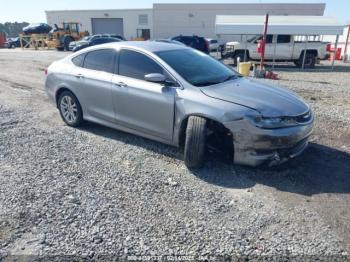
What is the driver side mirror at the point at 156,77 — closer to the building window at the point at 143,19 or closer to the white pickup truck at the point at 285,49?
the white pickup truck at the point at 285,49

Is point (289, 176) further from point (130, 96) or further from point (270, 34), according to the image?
point (270, 34)

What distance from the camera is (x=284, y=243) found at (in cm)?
267

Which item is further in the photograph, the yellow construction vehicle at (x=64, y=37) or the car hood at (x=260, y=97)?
the yellow construction vehicle at (x=64, y=37)

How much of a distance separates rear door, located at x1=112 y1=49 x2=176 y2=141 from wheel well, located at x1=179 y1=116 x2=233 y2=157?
186 millimetres

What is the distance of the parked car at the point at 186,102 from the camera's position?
363cm

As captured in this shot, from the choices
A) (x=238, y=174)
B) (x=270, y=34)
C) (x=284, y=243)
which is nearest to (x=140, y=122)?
(x=238, y=174)

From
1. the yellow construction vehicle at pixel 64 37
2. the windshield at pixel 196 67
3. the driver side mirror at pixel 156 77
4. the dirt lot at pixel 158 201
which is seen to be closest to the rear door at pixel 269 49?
the dirt lot at pixel 158 201

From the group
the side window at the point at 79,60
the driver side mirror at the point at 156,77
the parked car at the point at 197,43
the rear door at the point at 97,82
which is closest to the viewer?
the driver side mirror at the point at 156,77

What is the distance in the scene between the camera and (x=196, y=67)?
14.8ft

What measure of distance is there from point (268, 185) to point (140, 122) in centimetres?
207

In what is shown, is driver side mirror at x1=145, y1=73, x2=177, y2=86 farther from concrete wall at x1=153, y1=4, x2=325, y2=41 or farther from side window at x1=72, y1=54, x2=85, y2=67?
concrete wall at x1=153, y1=4, x2=325, y2=41

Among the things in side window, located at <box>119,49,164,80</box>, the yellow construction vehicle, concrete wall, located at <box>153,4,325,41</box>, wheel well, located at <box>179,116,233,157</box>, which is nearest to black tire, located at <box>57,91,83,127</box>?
side window, located at <box>119,49,164,80</box>

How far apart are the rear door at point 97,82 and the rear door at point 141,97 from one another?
0.17 metres

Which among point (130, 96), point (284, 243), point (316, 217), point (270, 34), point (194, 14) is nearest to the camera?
point (284, 243)
